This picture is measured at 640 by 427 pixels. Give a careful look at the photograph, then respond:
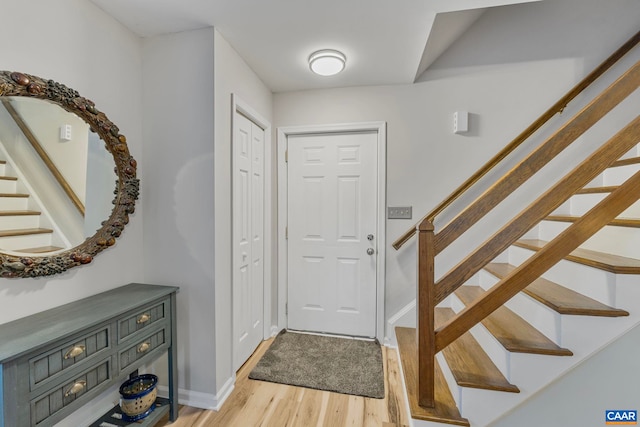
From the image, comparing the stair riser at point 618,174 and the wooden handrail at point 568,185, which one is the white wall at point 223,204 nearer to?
A: the wooden handrail at point 568,185

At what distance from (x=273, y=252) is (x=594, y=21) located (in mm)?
3149

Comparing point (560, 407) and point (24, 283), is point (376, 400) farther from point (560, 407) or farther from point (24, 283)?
point (24, 283)

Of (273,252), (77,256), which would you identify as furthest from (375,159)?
(77,256)

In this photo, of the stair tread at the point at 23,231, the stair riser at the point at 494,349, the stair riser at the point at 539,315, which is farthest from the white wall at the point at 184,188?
the stair riser at the point at 539,315

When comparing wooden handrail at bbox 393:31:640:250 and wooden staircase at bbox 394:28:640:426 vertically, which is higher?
wooden handrail at bbox 393:31:640:250

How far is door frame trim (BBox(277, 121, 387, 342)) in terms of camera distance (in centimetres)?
242

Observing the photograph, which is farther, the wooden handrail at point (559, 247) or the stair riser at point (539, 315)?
the stair riser at point (539, 315)

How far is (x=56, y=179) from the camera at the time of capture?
1.35 metres

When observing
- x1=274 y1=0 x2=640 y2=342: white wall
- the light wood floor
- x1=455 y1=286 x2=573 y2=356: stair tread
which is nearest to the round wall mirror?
the light wood floor

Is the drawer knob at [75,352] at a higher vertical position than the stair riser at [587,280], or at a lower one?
lower

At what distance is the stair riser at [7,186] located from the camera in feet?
3.76

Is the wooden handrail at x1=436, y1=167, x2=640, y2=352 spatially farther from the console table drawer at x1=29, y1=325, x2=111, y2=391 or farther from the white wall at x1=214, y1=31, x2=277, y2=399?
the console table drawer at x1=29, y1=325, x2=111, y2=391

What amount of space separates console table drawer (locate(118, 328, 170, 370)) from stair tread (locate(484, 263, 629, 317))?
2038mm

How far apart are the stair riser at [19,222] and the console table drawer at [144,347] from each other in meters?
0.71
